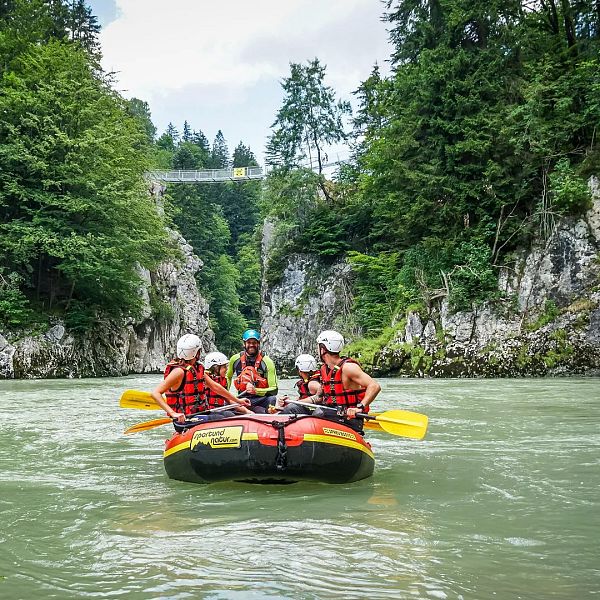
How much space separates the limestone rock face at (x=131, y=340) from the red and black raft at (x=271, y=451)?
16672 millimetres

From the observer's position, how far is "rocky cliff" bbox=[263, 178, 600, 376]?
16.6 m

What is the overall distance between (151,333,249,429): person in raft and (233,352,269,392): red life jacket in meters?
1.38

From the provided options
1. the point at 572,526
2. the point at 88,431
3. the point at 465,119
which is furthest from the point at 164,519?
the point at 465,119

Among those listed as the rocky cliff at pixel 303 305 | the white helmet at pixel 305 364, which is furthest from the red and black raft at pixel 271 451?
the rocky cliff at pixel 303 305

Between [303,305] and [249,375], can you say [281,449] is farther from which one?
[303,305]

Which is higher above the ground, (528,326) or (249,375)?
(528,326)

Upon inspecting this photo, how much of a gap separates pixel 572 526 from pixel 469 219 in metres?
17.7

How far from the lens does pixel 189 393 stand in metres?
6.50

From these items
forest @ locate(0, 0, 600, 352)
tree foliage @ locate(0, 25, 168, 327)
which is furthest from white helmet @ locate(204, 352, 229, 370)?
tree foliage @ locate(0, 25, 168, 327)

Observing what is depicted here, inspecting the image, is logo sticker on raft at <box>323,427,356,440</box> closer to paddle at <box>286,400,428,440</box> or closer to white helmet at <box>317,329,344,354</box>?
paddle at <box>286,400,428,440</box>

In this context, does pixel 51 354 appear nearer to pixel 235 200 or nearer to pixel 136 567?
pixel 136 567

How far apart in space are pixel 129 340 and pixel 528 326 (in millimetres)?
17601

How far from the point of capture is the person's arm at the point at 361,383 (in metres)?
5.99

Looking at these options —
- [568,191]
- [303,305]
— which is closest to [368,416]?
[568,191]
